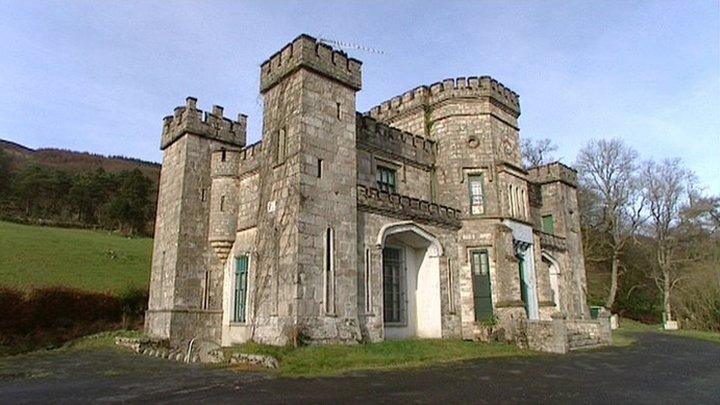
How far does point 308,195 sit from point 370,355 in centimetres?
492

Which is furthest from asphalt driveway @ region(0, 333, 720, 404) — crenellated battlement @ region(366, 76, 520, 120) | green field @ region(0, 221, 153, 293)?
green field @ region(0, 221, 153, 293)

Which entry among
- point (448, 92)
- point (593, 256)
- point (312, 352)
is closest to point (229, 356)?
point (312, 352)

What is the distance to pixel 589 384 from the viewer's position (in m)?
9.43

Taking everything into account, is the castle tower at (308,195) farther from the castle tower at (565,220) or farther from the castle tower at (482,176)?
the castle tower at (565,220)

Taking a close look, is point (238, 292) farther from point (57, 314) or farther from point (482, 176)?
point (482, 176)

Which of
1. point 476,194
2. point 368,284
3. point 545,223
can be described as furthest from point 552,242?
point 368,284

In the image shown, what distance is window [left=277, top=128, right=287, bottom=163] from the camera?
15.2 metres

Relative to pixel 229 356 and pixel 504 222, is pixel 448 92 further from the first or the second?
pixel 229 356

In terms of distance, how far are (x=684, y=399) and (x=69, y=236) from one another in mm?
39281

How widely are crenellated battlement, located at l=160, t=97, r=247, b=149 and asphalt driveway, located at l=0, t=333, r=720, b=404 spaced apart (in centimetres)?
948

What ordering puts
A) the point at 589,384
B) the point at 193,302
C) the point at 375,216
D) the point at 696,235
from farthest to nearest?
the point at 696,235 < the point at 193,302 < the point at 375,216 < the point at 589,384

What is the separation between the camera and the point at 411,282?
18.2 metres

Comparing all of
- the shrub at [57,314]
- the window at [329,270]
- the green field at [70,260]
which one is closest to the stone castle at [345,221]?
the window at [329,270]

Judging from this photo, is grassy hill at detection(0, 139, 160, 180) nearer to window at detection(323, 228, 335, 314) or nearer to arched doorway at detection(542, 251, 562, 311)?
arched doorway at detection(542, 251, 562, 311)
